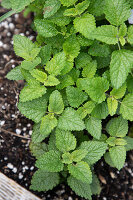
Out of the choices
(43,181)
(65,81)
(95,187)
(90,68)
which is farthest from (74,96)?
(95,187)

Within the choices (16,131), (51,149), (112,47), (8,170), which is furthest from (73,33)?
(8,170)

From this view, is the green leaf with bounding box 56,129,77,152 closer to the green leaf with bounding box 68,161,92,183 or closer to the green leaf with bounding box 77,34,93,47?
the green leaf with bounding box 68,161,92,183

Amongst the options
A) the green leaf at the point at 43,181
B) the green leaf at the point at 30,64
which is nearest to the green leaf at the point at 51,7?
the green leaf at the point at 30,64

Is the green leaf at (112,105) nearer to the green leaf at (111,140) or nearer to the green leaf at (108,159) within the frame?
the green leaf at (111,140)

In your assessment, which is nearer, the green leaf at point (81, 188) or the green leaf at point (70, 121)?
the green leaf at point (70, 121)

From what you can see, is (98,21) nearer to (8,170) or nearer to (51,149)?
(51,149)

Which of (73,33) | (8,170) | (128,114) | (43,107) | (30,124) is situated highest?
(73,33)
